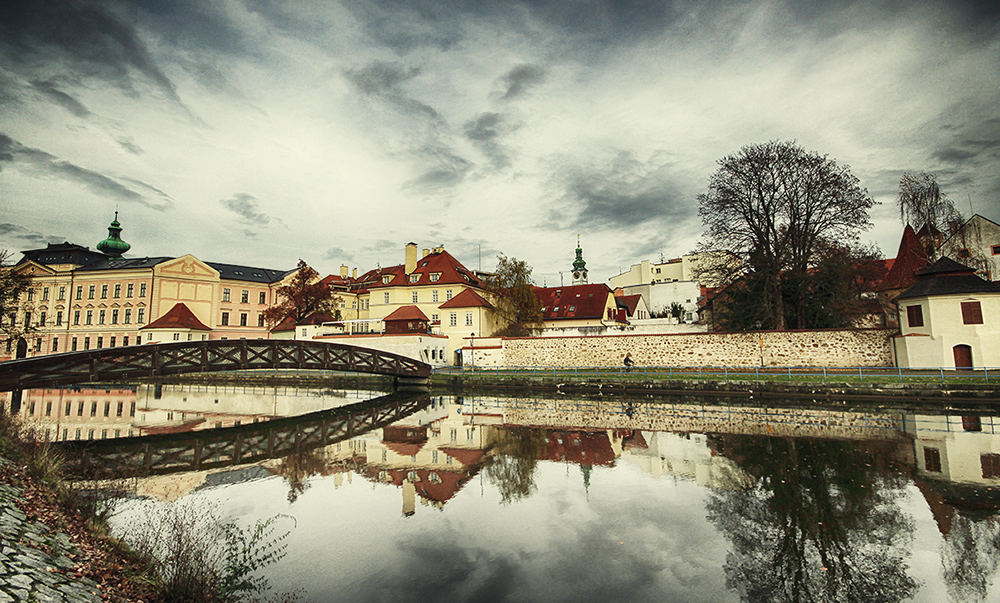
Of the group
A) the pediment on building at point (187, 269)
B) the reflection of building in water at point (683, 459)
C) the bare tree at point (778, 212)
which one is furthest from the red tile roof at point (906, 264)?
the pediment on building at point (187, 269)

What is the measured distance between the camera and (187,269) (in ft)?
159

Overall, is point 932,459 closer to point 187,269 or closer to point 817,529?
point 817,529

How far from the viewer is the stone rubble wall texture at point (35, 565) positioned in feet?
12.9

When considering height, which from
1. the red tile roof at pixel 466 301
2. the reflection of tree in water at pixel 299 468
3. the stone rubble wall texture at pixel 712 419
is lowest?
the reflection of tree in water at pixel 299 468

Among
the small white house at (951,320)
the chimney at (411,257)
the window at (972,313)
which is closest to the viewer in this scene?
the small white house at (951,320)

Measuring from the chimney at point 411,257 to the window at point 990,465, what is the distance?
44.1 m

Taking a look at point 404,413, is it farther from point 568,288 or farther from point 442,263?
point 568,288

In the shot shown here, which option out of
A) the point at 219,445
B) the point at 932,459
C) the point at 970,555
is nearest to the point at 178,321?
the point at 219,445

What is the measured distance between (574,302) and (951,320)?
93.2 ft

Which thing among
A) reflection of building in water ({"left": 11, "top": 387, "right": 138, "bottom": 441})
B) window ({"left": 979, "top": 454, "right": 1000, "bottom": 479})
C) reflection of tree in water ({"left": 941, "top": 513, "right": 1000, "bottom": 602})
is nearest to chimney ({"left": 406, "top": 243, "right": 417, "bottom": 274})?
reflection of building in water ({"left": 11, "top": 387, "right": 138, "bottom": 441})

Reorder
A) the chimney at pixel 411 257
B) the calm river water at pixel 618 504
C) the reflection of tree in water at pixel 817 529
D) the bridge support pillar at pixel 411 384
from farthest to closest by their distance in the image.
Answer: the chimney at pixel 411 257, the bridge support pillar at pixel 411 384, the calm river water at pixel 618 504, the reflection of tree in water at pixel 817 529

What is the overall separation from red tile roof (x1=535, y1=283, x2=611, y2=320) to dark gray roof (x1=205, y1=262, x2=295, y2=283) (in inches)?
1234

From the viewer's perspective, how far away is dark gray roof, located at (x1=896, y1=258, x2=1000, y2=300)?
852 inches

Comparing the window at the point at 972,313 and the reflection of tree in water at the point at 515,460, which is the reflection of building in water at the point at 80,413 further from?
the window at the point at 972,313
